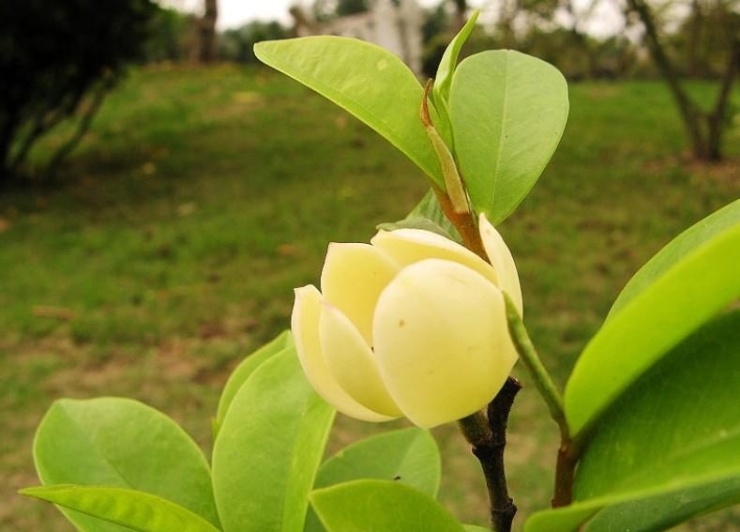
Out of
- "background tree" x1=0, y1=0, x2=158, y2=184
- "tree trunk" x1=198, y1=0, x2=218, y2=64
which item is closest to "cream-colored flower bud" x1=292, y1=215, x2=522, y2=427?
→ "background tree" x1=0, y1=0, x2=158, y2=184

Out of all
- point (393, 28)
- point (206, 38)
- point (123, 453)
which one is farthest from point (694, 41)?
point (123, 453)

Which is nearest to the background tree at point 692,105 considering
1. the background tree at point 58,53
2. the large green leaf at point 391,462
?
the background tree at point 58,53

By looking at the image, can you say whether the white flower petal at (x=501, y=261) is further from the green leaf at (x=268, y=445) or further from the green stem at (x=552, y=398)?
the green leaf at (x=268, y=445)

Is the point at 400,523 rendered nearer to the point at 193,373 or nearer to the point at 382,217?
the point at 193,373

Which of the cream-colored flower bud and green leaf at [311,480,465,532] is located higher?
the cream-colored flower bud

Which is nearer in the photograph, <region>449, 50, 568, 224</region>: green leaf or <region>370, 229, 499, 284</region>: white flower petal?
<region>370, 229, 499, 284</region>: white flower petal

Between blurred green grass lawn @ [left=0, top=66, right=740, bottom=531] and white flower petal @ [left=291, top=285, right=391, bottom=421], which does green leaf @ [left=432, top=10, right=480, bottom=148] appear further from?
blurred green grass lawn @ [left=0, top=66, right=740, bottom=531]

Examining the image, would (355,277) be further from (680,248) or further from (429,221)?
(680,248)
